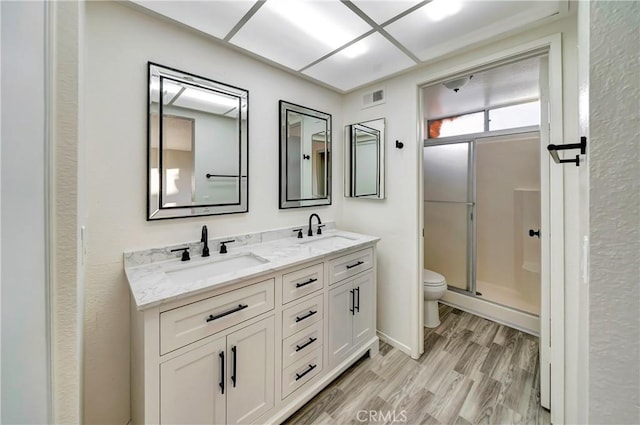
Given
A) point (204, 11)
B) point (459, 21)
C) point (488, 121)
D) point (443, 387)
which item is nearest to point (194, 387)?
point (443, 387)

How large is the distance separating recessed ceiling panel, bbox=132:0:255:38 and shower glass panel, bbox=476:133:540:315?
9.12 feet

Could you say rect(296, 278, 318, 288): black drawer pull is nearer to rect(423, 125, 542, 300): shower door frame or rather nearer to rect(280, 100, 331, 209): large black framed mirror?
rect(280, 100, 331, 209): large black framed mirror

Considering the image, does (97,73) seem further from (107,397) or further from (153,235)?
(107,397)

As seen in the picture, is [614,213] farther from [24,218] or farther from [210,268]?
[210,268]

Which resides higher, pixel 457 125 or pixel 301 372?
pixel 457 125

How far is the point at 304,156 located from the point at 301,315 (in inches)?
52.1

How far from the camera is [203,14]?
1.37 m

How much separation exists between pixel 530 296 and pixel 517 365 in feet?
3.42

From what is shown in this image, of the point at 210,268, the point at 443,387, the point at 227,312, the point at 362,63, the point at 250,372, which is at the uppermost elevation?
the point at 362,63

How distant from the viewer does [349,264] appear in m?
1.86

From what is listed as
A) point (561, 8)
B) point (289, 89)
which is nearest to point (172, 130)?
point (289, 89)

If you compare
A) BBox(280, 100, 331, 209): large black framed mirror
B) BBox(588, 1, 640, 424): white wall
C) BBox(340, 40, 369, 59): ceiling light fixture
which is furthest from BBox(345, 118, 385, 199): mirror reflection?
BBox(588, 1, 640, 424): white wall

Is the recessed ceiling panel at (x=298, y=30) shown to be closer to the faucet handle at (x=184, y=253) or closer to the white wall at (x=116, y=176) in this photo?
the white wall at (x=116, y=176)

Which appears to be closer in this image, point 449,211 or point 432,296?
point 432,296
